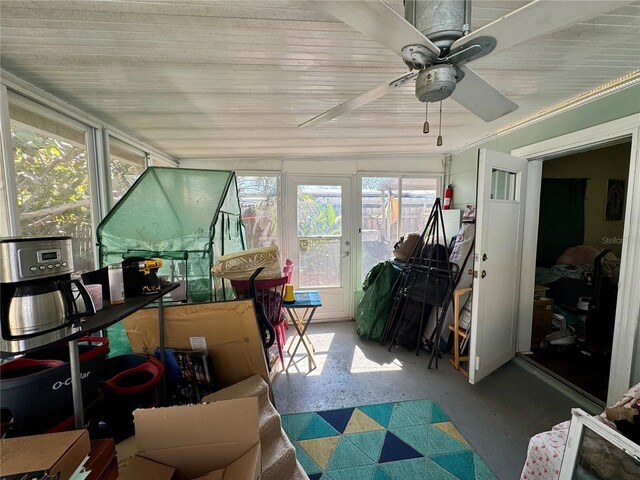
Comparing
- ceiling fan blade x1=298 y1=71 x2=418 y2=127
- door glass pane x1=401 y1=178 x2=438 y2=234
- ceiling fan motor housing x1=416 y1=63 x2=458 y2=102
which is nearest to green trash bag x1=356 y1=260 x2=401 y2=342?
door glass pane x1=401 y1=178 x2=438 y2=234

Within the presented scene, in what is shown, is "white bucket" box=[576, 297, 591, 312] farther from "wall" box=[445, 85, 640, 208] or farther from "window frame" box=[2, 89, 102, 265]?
"window frame" box=[2, 89, 102, 265]

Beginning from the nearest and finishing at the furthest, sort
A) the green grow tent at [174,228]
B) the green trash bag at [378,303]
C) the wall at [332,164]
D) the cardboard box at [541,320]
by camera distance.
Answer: the green grow tent at [174,228], the cardboard box at [541,320], the green trash bag at [378,303], the wall at [332,164]

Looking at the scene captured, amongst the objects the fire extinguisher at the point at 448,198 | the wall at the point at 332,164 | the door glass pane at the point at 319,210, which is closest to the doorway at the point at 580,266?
the fire extinguisher at the point at 448,198

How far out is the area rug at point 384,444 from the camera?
4.91 ft

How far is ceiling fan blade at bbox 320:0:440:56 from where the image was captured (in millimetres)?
681

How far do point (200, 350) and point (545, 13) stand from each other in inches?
83.6

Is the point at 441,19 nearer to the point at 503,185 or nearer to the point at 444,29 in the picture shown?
the point at 444,29

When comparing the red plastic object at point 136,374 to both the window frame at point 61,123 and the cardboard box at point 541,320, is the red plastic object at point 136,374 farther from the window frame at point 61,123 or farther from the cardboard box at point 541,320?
the cardboard box at point 541,320

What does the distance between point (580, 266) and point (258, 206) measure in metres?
4.23

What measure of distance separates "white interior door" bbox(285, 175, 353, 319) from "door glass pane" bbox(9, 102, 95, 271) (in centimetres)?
212

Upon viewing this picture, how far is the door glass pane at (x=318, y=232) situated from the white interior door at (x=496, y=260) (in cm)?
189

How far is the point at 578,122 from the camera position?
6.46 ft

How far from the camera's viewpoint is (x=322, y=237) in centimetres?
366

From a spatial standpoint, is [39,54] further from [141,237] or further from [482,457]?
[482,457]
